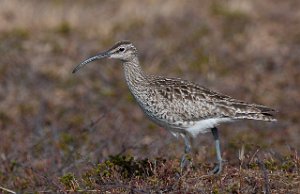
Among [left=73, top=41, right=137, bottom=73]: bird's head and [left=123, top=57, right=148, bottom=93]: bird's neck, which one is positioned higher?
[left=73, top=41, right=137, bottom=73]: bird's head

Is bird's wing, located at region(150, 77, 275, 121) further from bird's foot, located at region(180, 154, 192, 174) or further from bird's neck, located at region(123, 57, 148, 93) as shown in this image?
bird's foot, located at region(180, 154, 192, 174)

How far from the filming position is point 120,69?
1684 centimetres

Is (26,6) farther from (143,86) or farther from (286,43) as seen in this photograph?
(143,86)

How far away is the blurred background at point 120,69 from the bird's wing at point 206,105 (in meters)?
1.51

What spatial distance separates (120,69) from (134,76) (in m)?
6.91

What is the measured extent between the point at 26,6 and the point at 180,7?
13.5 feet

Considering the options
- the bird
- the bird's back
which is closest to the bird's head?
the bird

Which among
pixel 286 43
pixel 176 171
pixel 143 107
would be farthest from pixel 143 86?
pixel 286 43

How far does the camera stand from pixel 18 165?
35.3 ft

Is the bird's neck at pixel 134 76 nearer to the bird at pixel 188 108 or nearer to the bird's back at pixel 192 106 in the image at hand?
the bird at pixel 188 108

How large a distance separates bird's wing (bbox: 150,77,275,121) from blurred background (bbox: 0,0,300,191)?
4.95 ft

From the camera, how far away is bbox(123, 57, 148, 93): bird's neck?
32.2 feet

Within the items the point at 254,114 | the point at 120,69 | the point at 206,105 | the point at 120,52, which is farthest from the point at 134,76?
the point at 120,69

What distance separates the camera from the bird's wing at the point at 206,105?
962 cm
